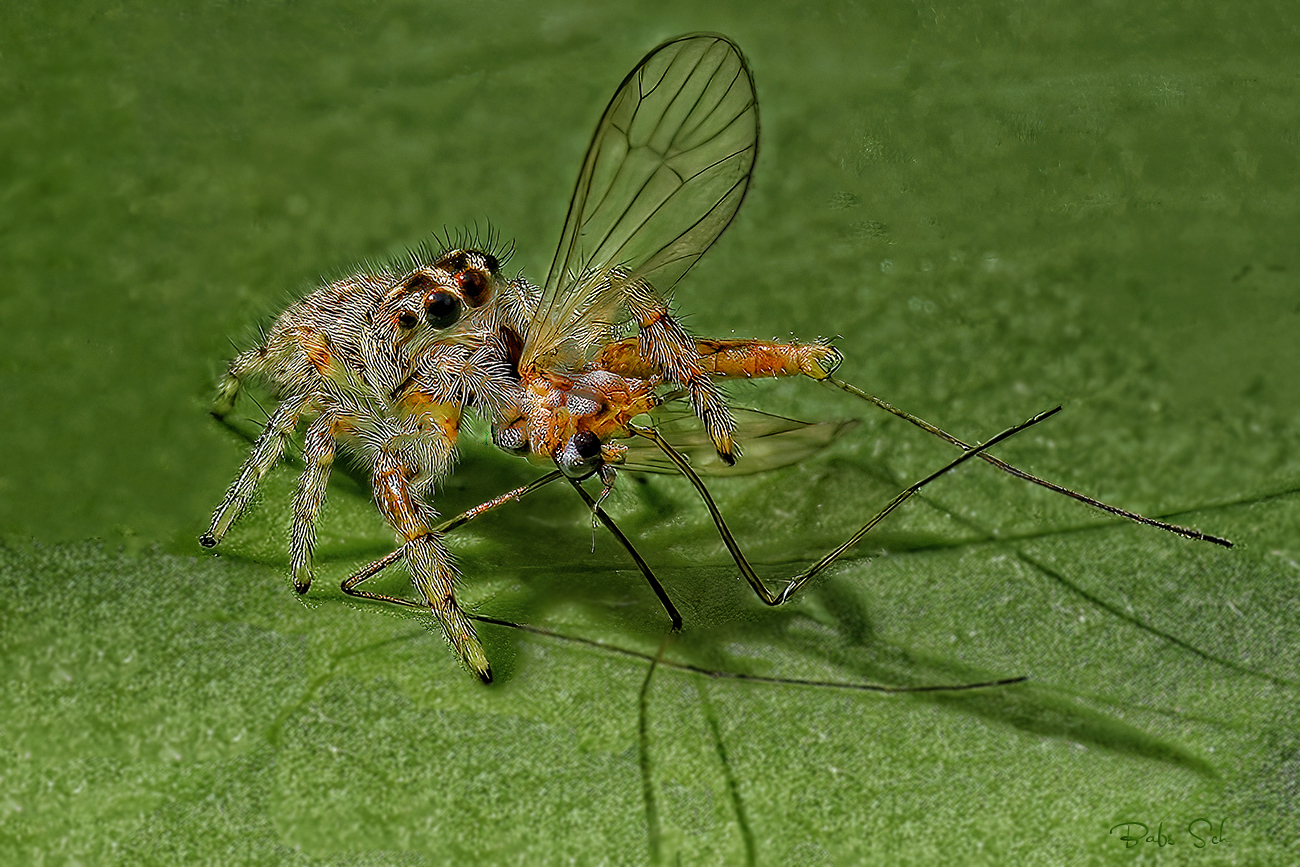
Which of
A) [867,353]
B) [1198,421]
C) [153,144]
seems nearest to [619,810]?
[867,353]

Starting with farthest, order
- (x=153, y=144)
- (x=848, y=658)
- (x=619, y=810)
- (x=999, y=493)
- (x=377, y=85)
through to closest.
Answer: (x=377, y=85) → (x=153, y=144) → (x=999, y=493) → (x=848, y=658) → (x=619, y=810)

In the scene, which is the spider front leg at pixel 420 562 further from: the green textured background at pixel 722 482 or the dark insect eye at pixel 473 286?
the dark insect eye at pixel 473 286

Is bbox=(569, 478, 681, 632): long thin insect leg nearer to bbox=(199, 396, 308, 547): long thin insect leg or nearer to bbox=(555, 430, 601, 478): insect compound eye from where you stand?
bbox=(555, 430, 601, 478): insect compound eye

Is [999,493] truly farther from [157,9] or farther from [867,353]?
[157,9]

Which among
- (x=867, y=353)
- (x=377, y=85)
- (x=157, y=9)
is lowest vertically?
(x=867, y=353)

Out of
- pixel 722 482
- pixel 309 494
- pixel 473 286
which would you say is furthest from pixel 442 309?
pixel 722 482

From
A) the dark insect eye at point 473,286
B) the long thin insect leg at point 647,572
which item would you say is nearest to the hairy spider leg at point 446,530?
the long thin insect leg at point 647,572
